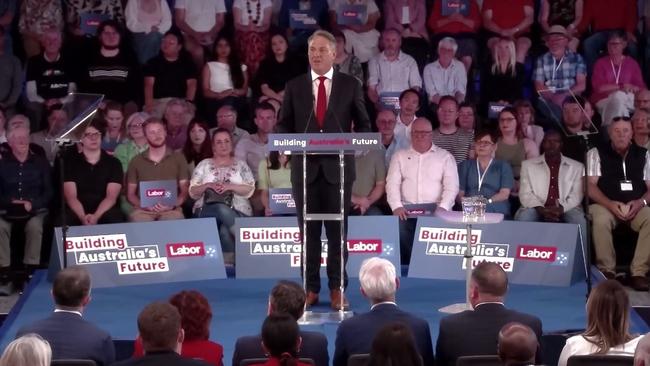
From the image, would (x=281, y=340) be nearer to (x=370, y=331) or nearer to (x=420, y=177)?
(x=370, y=331)

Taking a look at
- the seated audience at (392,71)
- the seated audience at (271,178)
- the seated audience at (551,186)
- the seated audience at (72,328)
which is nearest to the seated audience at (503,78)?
the seated audience at (392,71)

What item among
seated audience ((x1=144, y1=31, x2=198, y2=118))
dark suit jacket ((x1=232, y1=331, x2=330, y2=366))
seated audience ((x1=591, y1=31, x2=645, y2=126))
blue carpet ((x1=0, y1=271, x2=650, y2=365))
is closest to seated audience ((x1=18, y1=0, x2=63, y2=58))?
seated audience ((x1=144, y1=31, x2=198, y2=118))

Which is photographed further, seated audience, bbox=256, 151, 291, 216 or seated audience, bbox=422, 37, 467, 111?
seated audience, bbox=422, 37, 467, 111

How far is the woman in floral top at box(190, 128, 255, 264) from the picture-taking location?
10.2m

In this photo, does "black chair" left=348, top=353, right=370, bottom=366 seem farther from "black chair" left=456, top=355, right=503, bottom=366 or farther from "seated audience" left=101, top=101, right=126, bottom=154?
"seated audience" left=101, top=101, right=126, bottom=154

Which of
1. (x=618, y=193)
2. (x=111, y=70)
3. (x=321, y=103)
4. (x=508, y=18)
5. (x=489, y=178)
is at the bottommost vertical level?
(x=618, y=193)

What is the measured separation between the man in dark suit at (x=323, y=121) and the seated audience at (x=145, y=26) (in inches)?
193

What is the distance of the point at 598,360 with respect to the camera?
→ 5133 millimetres

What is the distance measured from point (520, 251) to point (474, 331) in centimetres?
416

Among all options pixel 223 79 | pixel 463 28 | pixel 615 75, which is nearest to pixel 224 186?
pixel 223 79

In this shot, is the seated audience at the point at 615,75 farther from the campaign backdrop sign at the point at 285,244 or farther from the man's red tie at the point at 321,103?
the man's red tie at the point at 321,103

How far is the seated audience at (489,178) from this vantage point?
1037 centimetres

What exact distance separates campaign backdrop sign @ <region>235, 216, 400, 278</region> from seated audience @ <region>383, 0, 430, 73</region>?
305cm

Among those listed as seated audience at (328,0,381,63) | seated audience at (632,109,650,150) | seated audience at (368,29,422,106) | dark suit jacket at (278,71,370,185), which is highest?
seated audience at (328,0,381,63)
